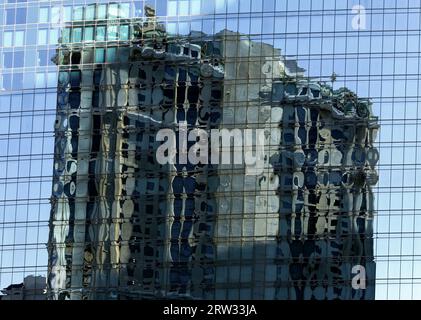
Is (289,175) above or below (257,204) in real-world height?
above

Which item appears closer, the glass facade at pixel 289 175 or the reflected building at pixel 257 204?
the glass facade at pixel 289 175

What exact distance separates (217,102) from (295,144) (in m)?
7.13

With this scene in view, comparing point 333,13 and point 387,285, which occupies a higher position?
point 333,13

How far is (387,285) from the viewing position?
19425 centimetres

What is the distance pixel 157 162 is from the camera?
19950cm

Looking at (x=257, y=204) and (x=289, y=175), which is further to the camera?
(x=257, y=204)

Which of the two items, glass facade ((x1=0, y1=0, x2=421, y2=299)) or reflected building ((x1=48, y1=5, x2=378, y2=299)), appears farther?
reflected building ((x1=48, y1=5, x2=378, y2=299))
